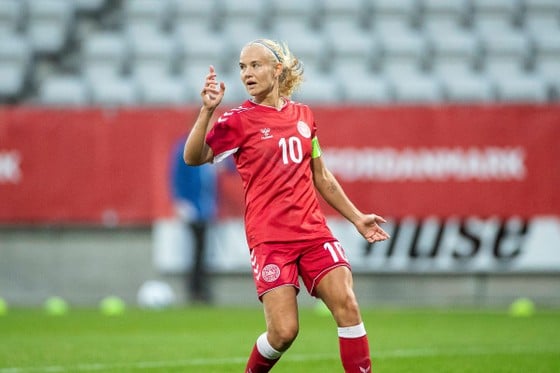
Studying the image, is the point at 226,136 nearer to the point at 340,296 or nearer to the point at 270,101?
the point at 270,101

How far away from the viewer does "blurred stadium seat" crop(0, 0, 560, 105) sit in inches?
631

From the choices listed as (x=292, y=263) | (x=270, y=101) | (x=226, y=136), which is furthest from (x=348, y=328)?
(x=270, y=101)

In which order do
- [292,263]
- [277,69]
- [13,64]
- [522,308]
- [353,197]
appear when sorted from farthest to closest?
[13,64] < [353,197] < [522,308] < [277,69] < [292,263]

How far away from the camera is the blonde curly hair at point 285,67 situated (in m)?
6.05

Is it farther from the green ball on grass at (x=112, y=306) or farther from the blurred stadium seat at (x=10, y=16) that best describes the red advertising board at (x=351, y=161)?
the blurred stadium seat at (x=10, y=16)

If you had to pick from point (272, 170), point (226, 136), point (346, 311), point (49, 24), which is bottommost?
point (346, 311)

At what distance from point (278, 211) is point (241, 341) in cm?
408

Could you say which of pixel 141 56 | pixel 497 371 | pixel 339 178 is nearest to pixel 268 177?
pixel 497 371

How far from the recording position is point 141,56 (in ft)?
53.6

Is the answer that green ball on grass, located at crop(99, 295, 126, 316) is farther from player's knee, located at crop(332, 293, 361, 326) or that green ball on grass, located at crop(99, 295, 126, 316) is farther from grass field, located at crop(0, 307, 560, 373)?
player's knee, located at crop(332, 293, 361, 326)

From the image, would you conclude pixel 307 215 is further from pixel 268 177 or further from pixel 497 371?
pixel 497 371

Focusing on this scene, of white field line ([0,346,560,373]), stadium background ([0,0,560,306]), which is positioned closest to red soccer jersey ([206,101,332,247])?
white field line ([0,346,560,373])

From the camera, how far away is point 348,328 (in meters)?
5.68

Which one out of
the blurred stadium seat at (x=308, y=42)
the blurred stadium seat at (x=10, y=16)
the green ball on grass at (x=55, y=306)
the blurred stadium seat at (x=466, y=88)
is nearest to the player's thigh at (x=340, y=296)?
the green ball on grass at (x=55, y=306)
